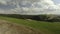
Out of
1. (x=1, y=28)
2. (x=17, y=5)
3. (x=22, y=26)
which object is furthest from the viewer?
(x=17, y=5)

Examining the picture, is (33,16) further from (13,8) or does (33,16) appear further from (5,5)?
(5,5)

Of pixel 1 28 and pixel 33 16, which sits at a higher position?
pixel 33 16

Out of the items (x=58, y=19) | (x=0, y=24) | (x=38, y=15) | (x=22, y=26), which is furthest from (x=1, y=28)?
(x=58, y=19)

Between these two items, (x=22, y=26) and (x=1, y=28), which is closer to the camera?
(x=1, y=28)

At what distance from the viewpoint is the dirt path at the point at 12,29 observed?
338cm

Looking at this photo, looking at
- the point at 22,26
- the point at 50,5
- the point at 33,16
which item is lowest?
the point at 22,26

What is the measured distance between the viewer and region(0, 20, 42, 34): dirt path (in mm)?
3377

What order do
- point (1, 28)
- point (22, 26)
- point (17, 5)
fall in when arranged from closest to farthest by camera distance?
point (1, 28)
point (22, 26)
point (17, 5)

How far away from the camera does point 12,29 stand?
3.49 metres

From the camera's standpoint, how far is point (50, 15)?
153 inches

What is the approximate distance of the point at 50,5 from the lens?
4137mm

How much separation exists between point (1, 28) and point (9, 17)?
1.87 feet

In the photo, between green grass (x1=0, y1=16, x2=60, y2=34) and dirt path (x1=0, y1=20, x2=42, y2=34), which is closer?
dirt path (x1=0, y1=20, x2=42, y2=34)

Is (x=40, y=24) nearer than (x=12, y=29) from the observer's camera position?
No
